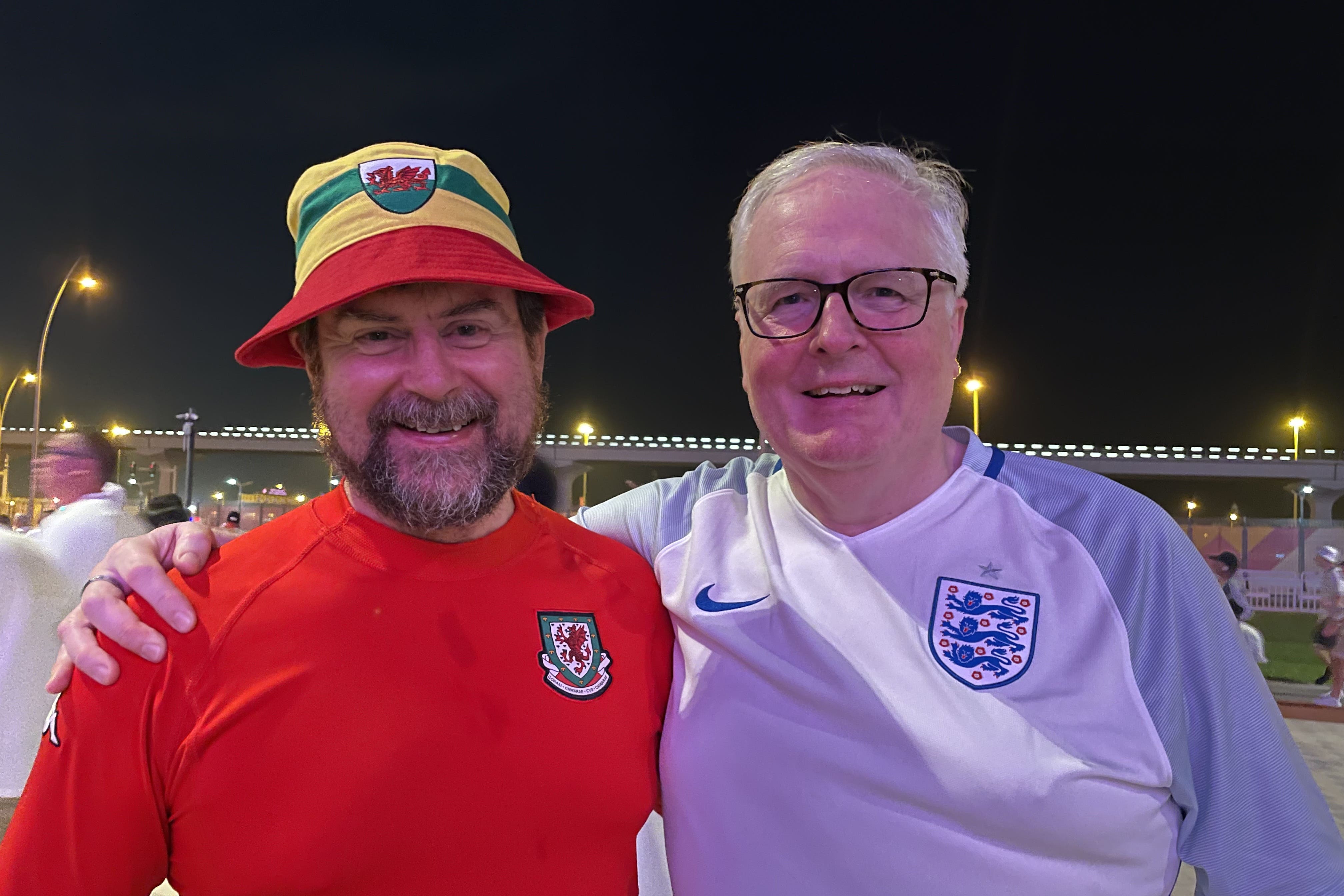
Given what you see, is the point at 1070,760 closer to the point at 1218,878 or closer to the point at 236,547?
the point at 1218,878

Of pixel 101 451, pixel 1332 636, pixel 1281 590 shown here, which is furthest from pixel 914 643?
pixel 1281 590

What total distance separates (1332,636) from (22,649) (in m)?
15.3

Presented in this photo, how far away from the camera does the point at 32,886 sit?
169 centimetres

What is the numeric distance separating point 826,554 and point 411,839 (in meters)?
1.23

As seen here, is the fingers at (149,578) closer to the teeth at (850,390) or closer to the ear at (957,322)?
the teeth at (850,390)

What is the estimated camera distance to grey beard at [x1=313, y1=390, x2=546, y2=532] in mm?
2016

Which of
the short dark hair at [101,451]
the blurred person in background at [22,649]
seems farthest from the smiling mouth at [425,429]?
the short dark hair at [101,451]

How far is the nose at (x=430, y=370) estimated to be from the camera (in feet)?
6.63

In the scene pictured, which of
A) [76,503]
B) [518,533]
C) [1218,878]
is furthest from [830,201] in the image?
[76,503]

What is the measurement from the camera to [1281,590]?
18031 millimetres

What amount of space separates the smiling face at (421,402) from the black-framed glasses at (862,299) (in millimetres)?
773

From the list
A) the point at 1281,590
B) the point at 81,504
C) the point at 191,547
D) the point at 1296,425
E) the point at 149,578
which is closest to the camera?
the point at 149,578

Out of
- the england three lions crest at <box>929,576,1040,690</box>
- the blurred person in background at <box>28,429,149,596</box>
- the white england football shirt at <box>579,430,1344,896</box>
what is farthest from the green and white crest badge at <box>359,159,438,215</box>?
the blurred person in background at <box>28,429,149,596</box>

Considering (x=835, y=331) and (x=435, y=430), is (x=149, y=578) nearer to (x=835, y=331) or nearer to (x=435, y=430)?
(x=435, y=430)
